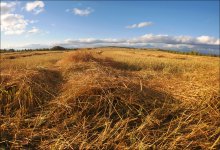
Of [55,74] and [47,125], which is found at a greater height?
[55,74]

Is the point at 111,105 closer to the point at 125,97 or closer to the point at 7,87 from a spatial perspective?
the point at 125,97

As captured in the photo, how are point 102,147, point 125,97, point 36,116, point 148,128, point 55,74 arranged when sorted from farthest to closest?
point 55,74
point 125,97
point 36,116
point 148,128
point 102,147

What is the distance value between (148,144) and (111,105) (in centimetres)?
86

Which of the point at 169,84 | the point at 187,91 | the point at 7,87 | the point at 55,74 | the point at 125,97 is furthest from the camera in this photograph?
the point at 55,74

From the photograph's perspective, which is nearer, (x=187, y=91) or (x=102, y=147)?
(x=102, y=147)

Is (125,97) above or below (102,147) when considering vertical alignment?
above

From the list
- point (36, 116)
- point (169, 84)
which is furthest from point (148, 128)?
point (169, 84)

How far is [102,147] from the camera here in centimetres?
268

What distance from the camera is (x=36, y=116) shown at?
3.32m

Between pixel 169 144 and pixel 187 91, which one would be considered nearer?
pixel 169 144

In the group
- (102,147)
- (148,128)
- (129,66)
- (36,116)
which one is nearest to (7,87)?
(36,116)

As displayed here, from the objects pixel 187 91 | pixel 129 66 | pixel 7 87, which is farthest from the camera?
pixel 129 66

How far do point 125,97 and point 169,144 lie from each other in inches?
41.4

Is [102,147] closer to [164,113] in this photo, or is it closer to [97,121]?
[97,121]
